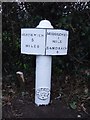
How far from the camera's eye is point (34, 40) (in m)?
3.26

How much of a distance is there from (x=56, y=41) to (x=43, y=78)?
1.43 feet

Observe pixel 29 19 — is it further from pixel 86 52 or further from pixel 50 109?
pixel 50 109

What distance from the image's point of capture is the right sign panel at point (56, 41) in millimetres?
3250

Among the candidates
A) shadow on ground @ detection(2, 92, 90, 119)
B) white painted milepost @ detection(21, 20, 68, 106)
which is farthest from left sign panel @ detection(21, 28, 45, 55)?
shadow on ground @ detection(2, 92, 90, 119)

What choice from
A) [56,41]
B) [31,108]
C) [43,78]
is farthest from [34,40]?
[31,108]

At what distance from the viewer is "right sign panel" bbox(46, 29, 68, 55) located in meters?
3.25

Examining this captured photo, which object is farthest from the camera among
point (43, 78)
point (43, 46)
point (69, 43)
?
point (69, 43)

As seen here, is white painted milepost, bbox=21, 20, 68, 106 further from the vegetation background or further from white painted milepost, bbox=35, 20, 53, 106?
the vegetation background

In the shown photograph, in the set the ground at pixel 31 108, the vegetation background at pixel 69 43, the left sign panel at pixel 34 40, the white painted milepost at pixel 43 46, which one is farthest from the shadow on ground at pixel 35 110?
the left sign panel at pixel 34 40

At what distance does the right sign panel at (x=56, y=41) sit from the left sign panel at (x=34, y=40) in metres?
0.07

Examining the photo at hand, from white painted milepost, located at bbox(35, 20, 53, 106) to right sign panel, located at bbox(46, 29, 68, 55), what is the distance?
3.2 inches

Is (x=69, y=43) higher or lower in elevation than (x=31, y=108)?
higher

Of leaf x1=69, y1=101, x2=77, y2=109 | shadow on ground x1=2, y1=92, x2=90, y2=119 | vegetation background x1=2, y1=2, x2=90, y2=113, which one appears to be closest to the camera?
shadow on ground x1=2, y1=92, x2=90, y2=119

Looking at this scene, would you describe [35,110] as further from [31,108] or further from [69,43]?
[69,43]
